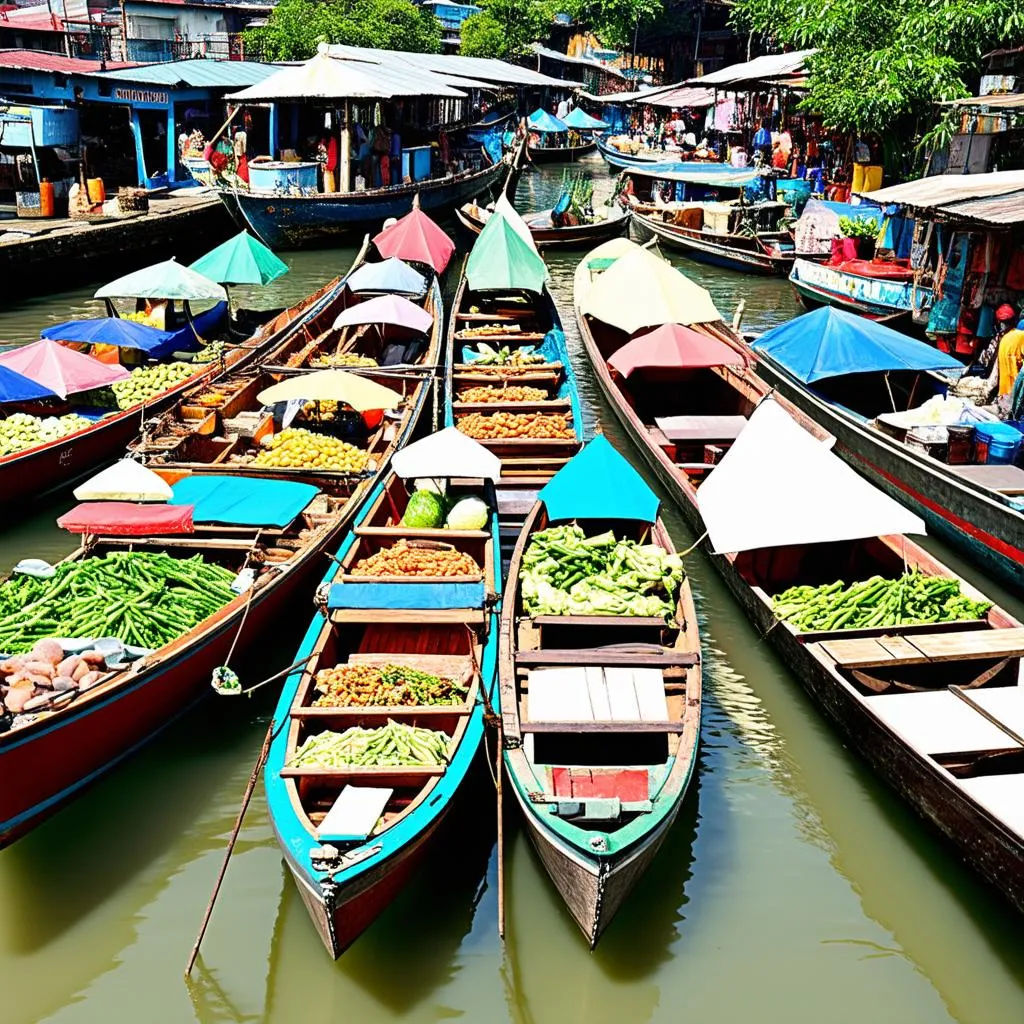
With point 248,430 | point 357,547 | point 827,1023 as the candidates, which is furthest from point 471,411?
point 827,1023

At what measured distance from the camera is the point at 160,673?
762 centimetres

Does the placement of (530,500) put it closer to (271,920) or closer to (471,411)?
(471,411)

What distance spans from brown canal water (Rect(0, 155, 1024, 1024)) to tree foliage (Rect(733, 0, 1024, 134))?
21.3 meters

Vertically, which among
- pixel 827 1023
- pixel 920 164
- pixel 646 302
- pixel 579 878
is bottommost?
pixel 827 1023

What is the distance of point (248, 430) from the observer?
12570 millimetres

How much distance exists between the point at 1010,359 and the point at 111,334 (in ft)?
41.1

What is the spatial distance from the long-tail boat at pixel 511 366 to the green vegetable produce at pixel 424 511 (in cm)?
146

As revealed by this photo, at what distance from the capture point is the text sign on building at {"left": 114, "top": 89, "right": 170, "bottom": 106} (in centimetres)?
2922

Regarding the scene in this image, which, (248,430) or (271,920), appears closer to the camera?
(271,920)

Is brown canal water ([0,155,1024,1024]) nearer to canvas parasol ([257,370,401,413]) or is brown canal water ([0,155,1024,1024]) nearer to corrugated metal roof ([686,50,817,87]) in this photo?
canvas parasol ([257,370,401,413])

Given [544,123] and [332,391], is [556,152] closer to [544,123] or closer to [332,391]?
[544,123]

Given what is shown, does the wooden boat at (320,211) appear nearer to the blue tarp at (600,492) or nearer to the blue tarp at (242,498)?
the blue tarp at (242,498)

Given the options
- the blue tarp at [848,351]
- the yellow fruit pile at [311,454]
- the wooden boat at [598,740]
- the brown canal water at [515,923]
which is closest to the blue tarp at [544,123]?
the blue tarp at [848,351]

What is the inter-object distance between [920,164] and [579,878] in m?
25.9
